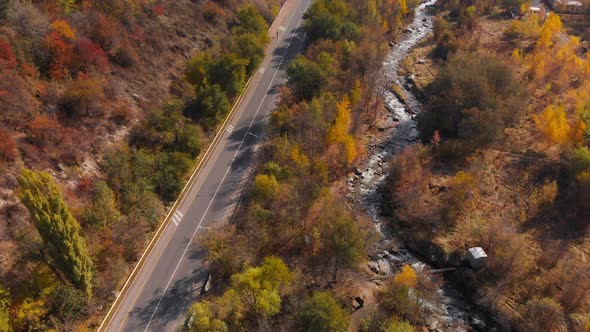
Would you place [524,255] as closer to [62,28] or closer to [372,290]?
[372,290]

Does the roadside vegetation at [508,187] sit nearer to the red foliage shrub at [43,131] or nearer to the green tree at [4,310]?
the green tree at [4,310]

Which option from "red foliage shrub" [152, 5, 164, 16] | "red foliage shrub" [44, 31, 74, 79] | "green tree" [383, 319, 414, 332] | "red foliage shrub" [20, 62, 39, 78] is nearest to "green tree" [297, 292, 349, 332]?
"green tree" [383, 319, 414, 332]

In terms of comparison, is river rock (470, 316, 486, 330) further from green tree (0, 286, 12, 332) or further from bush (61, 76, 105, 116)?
bush (61, 76, 105, 116)

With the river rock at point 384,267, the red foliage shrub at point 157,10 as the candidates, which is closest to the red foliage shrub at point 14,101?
the red foliage shrub at point 157,10

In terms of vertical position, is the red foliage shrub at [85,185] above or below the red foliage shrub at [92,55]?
below

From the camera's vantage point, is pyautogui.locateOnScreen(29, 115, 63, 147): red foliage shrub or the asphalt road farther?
pyautogui.locateOnScreen(29, 115, 63, 147): red foliage shrub

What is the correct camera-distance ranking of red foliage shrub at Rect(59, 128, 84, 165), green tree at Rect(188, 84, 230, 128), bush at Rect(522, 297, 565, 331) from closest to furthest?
bush at Rect(522, 297, 565, 331), red foliage shrub at Rect(59, 128, 84, 165), green tree at Rect(188, 84, 230, 128)
